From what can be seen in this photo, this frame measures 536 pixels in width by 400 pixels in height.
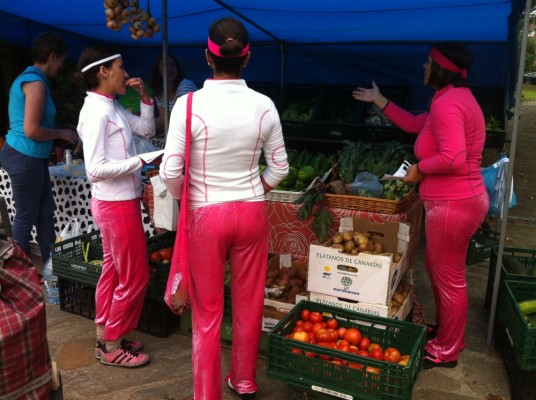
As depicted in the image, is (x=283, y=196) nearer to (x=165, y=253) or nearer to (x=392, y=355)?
(x=165, y=253)

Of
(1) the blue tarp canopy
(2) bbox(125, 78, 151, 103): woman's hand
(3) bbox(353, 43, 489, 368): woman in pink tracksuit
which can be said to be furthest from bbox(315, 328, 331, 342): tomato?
(1) the blue tarp canopy

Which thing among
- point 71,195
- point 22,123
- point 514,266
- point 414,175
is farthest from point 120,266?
point 514,266

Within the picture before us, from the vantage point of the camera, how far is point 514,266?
3777 millimetres

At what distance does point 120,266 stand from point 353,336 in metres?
1.41

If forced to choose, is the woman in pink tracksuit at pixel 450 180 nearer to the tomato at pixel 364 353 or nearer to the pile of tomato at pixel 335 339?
the pile of tomato at pixel 335 339

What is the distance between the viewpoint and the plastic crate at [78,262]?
145 inches

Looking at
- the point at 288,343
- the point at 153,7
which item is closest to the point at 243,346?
the point at 288,343

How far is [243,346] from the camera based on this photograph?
103 inches

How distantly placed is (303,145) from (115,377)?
4731mm

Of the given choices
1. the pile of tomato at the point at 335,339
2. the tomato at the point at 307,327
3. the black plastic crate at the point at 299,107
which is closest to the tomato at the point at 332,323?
the pile of tomato at the point at 335,339

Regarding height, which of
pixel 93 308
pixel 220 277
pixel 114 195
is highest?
pixel 114 195

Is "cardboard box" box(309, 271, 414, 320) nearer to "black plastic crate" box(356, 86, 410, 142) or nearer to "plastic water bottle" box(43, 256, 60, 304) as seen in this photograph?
"plastic water bottle" box(43, 256, 60, 304)

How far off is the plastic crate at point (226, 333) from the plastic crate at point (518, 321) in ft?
4.83

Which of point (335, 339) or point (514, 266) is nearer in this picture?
point (335, 339)
